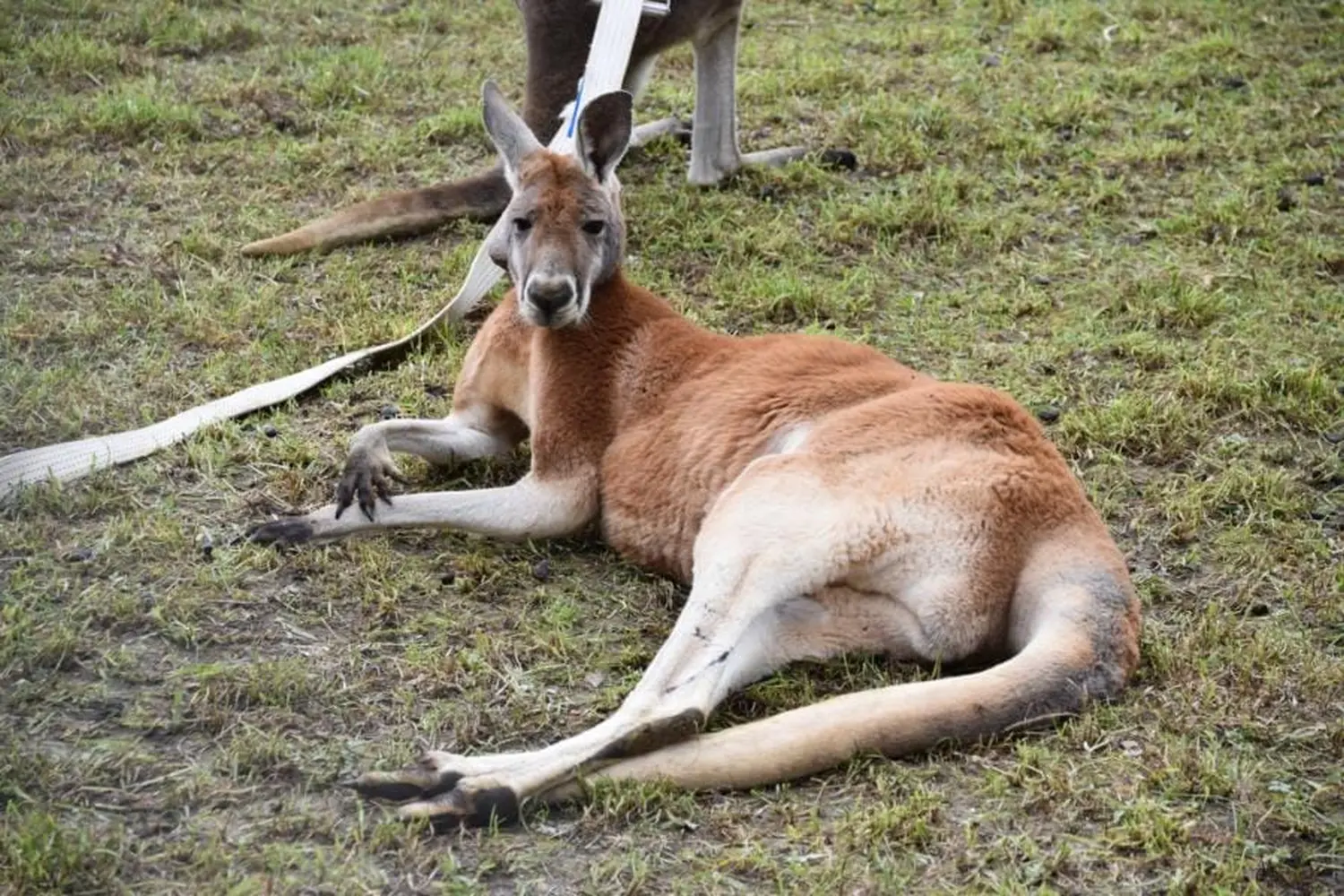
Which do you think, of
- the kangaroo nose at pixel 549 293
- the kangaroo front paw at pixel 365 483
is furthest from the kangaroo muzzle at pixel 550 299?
the kangaroo front paw at pixel 365 483

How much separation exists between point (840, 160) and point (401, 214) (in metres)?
1.72

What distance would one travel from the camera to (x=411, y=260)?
18.4 feet

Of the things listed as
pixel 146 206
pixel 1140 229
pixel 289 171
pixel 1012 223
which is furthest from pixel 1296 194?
pixel 146 206

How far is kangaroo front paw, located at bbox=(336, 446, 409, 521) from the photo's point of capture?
12.6 ft

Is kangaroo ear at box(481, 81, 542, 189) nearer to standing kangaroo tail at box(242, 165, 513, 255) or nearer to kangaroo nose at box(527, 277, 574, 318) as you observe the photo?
kangaroo nose at box(527, 277, 574, 318)

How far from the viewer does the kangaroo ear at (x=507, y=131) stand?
4184 mm

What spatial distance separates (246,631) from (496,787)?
0.90 metres

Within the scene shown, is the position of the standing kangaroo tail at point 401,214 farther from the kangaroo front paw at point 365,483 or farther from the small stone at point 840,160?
the kangaroo front paw at point 365,483

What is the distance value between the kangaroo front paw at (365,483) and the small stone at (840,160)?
291 cm

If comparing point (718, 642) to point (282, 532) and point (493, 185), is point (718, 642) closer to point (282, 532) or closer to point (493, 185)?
point (282, 532)

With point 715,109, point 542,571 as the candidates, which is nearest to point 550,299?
point 542,571

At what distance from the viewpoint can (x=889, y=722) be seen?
2.92 metres

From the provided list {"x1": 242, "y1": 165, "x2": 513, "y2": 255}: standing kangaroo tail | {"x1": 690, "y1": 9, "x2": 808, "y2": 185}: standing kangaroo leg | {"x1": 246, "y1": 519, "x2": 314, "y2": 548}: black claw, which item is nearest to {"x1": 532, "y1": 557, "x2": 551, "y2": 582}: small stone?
{"x1": 246, "y1": 519, "x2": 314, "y2": 548}: black claw

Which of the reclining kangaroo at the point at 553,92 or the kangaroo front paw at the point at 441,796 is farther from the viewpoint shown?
the reclining kangaroo at the point at 553,92
